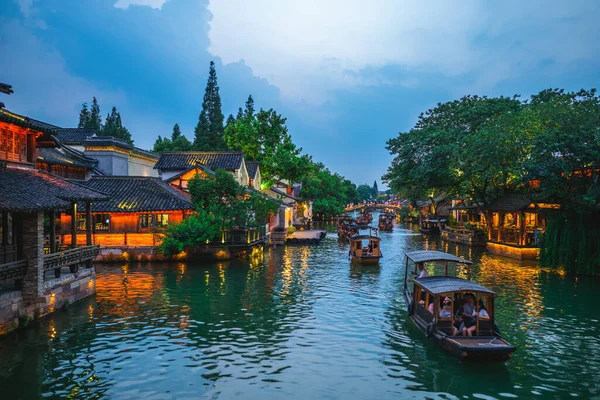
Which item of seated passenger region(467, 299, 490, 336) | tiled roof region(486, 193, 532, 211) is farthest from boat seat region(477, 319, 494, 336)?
tiled roof region(486, 193, 532, 211)

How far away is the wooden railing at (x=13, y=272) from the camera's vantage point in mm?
16562

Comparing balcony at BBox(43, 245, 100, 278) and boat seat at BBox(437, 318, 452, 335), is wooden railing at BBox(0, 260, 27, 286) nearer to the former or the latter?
balcony at BBox(43, 245, 100, 278)

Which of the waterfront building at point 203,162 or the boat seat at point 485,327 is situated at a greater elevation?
the waterfront building at point 203,162

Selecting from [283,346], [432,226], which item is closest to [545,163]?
[283,346]

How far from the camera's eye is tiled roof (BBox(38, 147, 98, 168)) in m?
38.6

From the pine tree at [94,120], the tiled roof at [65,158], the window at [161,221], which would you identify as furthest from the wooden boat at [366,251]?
the pine tree at [94,120]

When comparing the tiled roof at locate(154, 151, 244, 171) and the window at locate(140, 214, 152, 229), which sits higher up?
the tiled roof at locate(154, 151, 244, 171)

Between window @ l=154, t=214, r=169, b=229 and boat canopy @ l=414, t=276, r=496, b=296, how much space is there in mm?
23950

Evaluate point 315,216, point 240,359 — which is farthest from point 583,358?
point 315,216

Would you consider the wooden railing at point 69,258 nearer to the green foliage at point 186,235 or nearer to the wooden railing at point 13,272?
the wooden railing at point 13,272

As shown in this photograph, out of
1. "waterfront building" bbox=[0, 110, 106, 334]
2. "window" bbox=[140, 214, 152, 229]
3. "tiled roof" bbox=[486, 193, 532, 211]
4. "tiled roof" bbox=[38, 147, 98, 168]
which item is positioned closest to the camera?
"waterfront building" bbox=[0, 110, 106, 334]

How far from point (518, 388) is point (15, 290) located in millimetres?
18049

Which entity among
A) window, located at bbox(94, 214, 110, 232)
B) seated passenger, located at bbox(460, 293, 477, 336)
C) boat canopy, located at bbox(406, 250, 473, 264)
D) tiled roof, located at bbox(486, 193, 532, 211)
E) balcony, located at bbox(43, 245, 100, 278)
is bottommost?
seated passenger, located at bbox(460, 293, 477, 336)

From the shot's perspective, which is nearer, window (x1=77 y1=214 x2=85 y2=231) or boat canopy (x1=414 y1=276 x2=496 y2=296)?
boat canopy (x1=414 y1=276 x2=496 y2=296)
